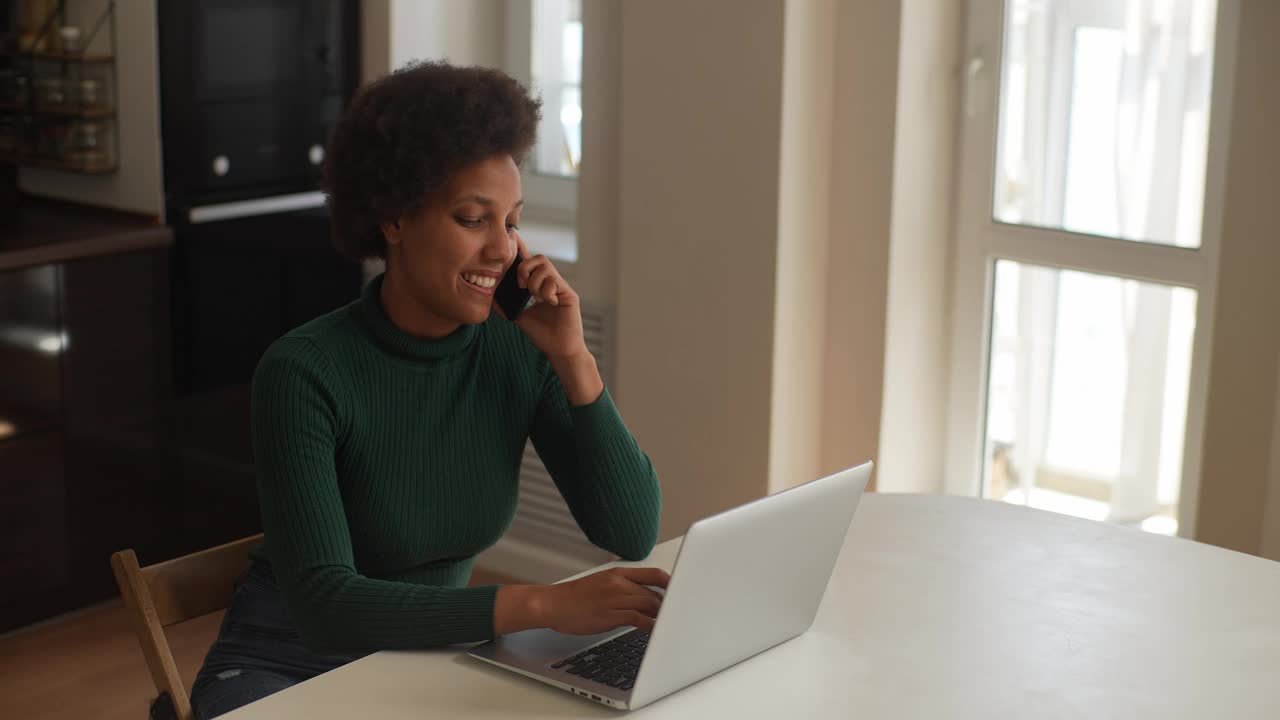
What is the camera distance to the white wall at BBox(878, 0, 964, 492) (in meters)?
3.09

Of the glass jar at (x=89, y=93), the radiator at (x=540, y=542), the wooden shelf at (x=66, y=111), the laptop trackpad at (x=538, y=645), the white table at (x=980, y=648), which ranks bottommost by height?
→ the radiator at (x=540, y=542)

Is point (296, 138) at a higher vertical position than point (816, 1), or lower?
lower

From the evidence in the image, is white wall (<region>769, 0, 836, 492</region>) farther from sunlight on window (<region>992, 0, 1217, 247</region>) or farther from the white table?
the white table

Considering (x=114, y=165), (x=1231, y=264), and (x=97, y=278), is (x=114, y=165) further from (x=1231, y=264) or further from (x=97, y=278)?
(x=1231, y=264)

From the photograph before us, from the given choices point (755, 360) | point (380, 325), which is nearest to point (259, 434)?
point (380, 325)

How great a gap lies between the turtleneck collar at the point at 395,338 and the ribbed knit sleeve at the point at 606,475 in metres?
0.14

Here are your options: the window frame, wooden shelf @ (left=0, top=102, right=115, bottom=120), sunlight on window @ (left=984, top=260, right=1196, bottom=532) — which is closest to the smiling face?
sunlight on window @ (left=984, top=260, right=1196, bottom=532)

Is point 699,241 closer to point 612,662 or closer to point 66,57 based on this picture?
point 66,57

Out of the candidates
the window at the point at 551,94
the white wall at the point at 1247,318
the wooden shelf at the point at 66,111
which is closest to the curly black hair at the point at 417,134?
the white wall at the point at 1247,318

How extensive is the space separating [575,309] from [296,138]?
2.13 m

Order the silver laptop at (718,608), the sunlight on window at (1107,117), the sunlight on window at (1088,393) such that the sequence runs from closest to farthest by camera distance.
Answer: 1. the silver laptop at (718,608)
2. the sunlight on window at (1107,117)
3. the sunlight on window at (1088,393)

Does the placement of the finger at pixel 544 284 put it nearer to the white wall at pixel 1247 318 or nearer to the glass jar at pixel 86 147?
the white wall at pixel 1247 318

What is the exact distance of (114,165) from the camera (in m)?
3.58

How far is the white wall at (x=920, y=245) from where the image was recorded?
3.09m
